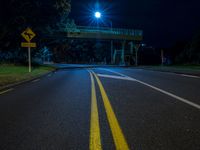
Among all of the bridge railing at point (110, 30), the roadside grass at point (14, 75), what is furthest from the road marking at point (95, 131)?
the bridge railing at point (110, 30)

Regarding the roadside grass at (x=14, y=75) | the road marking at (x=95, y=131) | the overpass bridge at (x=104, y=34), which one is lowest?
the road marking at (x=95, y=131)

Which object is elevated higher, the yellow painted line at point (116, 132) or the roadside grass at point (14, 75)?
the roadside grass at point (14, 75)

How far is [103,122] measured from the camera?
471cm

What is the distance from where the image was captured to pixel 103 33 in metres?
48.0

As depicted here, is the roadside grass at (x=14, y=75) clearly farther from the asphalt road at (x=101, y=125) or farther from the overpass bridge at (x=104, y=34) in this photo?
the overpass bridge at (x=104, y=34)

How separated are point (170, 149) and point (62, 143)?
152 centimetres

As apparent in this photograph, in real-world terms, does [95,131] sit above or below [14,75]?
below

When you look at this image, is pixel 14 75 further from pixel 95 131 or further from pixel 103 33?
pixel 103 33

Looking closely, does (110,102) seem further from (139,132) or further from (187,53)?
(187,53)

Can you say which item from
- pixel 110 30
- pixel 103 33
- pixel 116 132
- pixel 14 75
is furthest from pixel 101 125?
pixel 110 30

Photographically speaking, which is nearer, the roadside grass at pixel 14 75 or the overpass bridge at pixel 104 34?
the roadside grass at pixel 14 75

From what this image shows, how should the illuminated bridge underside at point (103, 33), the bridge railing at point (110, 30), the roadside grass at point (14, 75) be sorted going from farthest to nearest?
1. the bridge railing at point (110, 30)
2. the illuminated bridge underside at point (103, 33)
3. the roadside grass at point (14, 75)

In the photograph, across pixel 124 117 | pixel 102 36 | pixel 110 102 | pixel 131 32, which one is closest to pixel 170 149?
pixel 124 117

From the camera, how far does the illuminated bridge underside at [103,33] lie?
44487 millimetres
